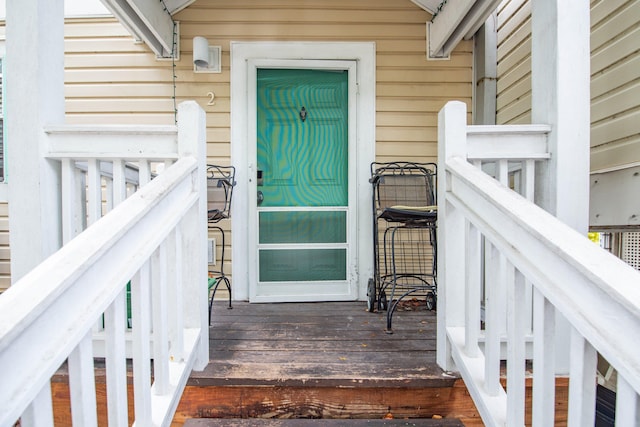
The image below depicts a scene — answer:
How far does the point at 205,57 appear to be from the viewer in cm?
258

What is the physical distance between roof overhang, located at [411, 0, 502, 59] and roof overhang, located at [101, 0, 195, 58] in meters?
1.91

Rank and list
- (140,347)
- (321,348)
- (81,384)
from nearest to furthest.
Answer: (81,384) → (140,347) → (321,348)

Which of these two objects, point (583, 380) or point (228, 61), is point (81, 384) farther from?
point (228, 61)

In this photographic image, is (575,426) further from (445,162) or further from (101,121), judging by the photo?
(101,121)

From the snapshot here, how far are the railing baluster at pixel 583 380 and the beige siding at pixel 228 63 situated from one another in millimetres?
2156

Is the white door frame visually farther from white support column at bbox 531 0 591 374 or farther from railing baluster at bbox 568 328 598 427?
railing baluster at bbox 568 328 598 427

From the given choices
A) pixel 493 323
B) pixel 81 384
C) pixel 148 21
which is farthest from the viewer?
pixel 148 21

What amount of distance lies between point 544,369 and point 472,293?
376 millimetres

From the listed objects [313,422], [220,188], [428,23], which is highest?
[428,23]

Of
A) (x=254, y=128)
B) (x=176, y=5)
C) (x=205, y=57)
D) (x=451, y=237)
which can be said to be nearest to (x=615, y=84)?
(x=451, y=237)

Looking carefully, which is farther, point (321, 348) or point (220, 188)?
point (220, 188)

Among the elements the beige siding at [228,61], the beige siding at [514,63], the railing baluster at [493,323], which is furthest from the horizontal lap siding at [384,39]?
the railing baluster at [493,323]

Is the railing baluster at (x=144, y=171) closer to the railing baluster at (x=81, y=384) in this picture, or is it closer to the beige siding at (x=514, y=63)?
the railing baluster at (x=81, y=384)

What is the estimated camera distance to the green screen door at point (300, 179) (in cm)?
271
